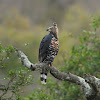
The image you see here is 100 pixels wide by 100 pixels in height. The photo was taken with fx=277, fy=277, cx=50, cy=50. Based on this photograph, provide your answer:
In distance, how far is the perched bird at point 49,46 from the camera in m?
3.62

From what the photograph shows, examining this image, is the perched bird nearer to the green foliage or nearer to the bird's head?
the bird's head

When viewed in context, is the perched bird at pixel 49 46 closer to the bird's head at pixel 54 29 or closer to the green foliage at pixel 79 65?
the bird's head at pixel 54 29

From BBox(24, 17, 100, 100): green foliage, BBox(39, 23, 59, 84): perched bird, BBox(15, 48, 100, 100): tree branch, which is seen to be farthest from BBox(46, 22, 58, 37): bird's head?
BBox(24, 17, 100, 100): green foliage

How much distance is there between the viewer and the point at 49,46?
365 cm

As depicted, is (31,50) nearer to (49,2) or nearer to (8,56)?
(8,56)

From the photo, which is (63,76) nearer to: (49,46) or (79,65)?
(49,46)

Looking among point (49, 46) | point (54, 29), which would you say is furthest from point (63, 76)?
point (54, 29)

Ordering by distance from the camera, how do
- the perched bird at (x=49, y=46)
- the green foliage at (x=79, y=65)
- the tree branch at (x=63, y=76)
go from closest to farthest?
the tree branch at (x=63, y=76)
the perched bird at (x=49, y=46)
the green foliage at (x=79, y=65)

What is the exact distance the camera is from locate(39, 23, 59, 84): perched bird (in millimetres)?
3623

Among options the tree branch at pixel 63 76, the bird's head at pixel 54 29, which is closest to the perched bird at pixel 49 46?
the bird's head at pixel 54 29

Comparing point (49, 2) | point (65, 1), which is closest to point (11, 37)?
point (49, 2)

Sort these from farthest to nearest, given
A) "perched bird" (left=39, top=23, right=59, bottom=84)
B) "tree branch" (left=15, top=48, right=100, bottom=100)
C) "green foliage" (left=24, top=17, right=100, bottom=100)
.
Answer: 1. "green foliage" (left=24, top=17, right=100, bottom=100)
2. "perched bird" (left=39, top=23, right=59, bottom=84)
3. "tree branch" (left=15, top=48, right=100, bottom=100)

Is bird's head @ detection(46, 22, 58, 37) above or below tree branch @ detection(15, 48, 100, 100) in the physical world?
above

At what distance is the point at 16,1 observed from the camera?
44.4ft
